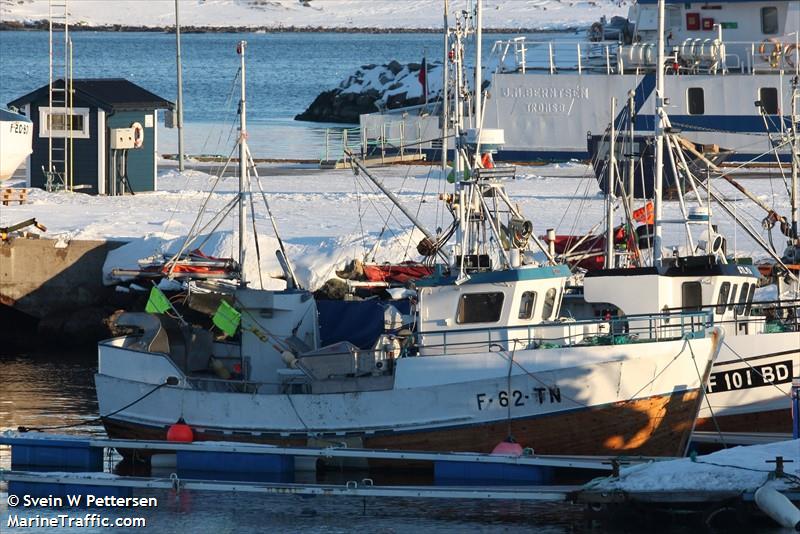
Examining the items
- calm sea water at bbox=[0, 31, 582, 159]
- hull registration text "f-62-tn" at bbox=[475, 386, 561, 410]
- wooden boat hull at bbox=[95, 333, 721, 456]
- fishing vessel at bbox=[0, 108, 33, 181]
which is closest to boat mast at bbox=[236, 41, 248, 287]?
wooden boat hull at bbox=[95, 333, 721, 456]

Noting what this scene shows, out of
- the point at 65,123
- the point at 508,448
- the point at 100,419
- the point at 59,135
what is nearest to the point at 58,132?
the point at 59,135

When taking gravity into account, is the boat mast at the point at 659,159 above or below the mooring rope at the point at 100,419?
above

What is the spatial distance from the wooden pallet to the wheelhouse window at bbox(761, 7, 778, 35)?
21691 mm

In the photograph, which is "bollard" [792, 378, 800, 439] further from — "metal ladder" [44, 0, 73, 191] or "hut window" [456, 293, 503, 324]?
"metal ladder" [44, 0, 73, 191]

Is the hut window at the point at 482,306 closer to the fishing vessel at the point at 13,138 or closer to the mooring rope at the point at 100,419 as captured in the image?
the mooring rope at the point at 100,419

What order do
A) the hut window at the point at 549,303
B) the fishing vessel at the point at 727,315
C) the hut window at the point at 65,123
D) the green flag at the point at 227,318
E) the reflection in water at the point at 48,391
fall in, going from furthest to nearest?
the hut window at the point at 65,123 → the reflection in water at the point at 48,391 → the green flag at the point at 227,318 → the fishing vessel at the point at 727,315 → the hut window at the point at 549,303

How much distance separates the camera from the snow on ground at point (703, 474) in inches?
858

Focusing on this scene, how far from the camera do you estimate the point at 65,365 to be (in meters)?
34.1

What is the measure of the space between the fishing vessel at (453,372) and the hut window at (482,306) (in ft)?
0.07

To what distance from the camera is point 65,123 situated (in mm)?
43469

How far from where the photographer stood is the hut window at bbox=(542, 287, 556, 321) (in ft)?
85.2

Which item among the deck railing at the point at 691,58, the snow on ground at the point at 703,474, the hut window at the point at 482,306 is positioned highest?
the deck railing at the point at 691,58

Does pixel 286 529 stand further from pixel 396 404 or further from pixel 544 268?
pixel 544 268

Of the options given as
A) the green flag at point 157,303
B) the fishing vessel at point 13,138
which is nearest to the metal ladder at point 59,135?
the fishing vessel at point 13,138
